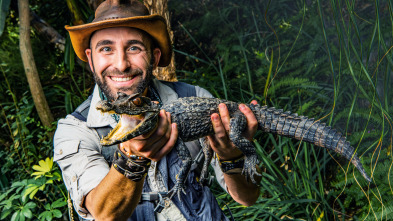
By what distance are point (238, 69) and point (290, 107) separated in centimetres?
85

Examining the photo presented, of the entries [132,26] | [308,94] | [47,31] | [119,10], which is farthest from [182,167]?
[47,31]

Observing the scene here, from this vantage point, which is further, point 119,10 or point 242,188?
point 242,188

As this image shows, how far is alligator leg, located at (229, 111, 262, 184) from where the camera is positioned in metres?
2.30

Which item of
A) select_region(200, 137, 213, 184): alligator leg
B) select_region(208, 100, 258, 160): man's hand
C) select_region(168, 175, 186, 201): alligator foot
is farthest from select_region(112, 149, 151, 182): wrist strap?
select_region(200, 137, 213, 184): alligator leg

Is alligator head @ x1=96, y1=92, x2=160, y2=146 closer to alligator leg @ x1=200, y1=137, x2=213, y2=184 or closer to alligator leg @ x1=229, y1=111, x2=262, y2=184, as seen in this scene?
alligator leg @ x1=229, y1=111, x2=262, y2=184

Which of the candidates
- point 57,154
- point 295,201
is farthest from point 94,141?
point 295,201

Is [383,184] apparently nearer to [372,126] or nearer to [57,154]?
[372,126]

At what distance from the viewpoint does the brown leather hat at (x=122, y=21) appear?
2.32 m

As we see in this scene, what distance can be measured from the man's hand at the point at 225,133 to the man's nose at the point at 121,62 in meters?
0.61

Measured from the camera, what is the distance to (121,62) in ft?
7.48

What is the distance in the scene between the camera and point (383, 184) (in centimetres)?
326

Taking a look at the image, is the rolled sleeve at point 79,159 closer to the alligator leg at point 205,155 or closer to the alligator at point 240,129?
the alligator at point 240,129

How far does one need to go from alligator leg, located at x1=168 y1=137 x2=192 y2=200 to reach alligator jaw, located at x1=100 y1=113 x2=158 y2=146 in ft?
1.73

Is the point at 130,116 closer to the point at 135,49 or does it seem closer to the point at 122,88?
the point at 122,88
